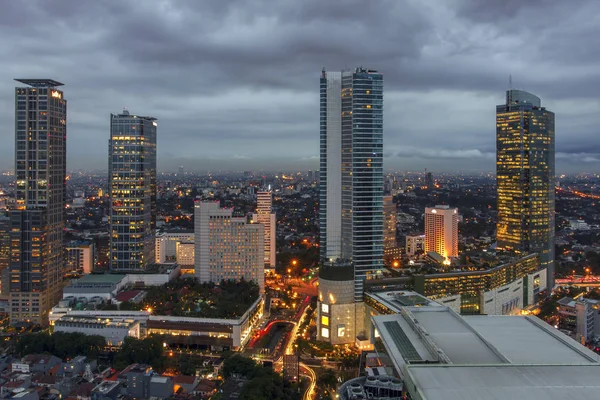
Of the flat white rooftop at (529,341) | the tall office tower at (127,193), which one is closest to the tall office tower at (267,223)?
the tall office tower at (127,193)

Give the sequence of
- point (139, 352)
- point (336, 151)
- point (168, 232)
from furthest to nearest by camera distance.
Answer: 1. point (168, 232)
2. point (336, 151)
3. point (139, 352)

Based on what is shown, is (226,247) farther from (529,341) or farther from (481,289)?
(529,341)

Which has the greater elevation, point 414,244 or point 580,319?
point 414,244

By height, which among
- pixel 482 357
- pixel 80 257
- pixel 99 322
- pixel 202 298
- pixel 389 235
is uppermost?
pixel 389 235

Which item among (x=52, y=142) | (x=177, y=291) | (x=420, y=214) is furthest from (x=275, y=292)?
(x=420, y=214)

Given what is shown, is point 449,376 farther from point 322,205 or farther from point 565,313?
point 565,313

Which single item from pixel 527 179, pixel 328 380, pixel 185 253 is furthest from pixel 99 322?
pixel 527 179

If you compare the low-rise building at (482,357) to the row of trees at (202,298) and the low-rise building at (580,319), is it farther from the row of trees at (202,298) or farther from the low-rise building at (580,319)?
the row of trees at (202,298)

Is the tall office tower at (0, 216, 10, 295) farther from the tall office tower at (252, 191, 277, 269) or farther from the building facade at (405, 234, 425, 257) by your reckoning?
the building facade at (405, 234, 425, 257)
